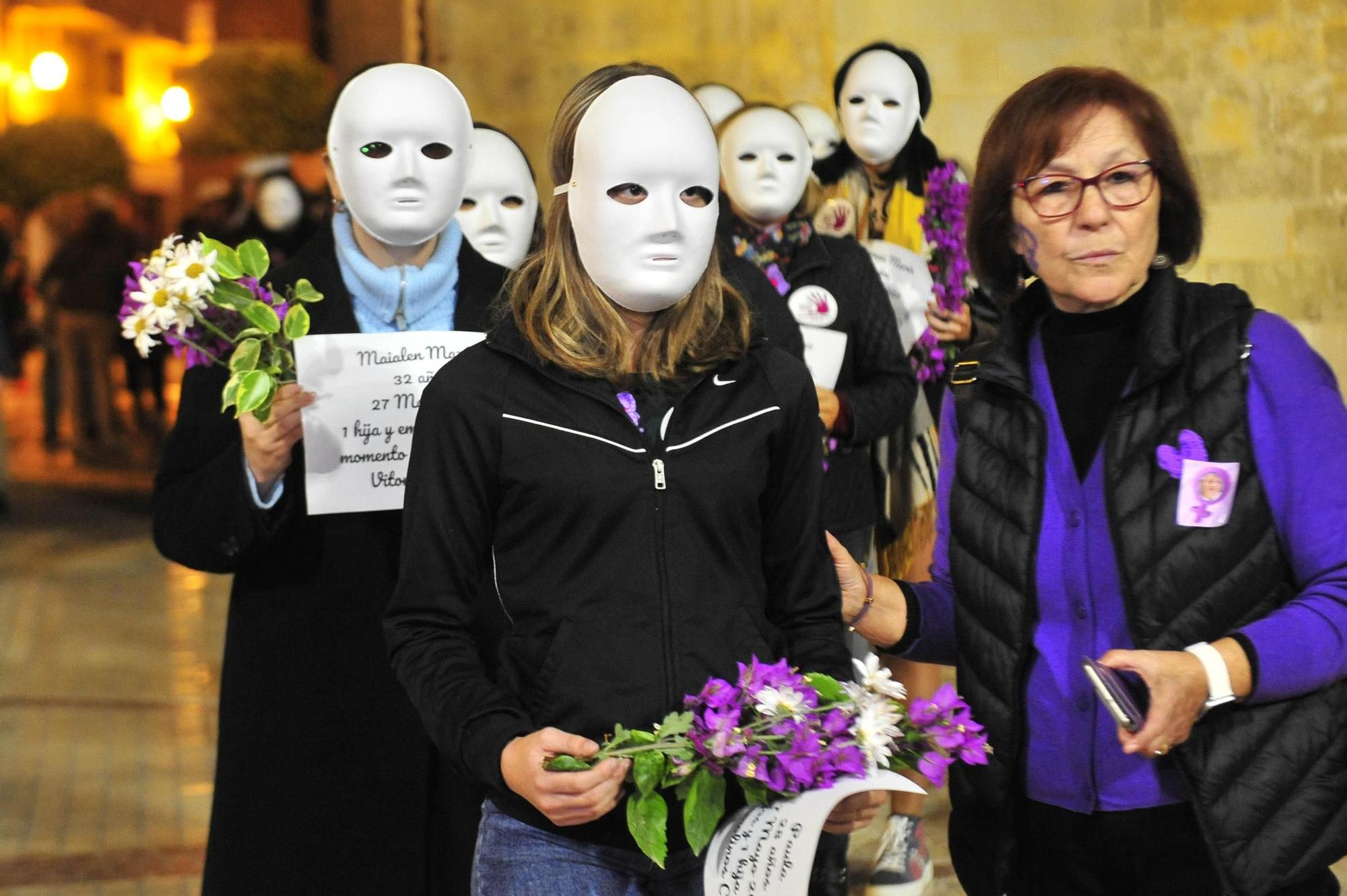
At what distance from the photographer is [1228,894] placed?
208 centimetres

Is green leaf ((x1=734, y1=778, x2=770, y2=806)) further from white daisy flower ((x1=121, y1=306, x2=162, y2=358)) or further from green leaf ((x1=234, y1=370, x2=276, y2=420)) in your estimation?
white daisy flower ((x1=121, y1=306, x2=162, y2=358))

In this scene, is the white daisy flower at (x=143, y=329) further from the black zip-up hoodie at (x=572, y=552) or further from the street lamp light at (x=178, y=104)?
the street lamp light at (x=178, y=104)

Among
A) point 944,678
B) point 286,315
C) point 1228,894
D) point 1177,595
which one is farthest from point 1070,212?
point 944,678

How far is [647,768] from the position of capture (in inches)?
76.3

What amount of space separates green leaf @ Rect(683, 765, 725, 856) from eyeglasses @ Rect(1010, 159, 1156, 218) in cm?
88

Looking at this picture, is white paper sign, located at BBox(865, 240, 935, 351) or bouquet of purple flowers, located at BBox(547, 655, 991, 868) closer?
bouquet of purple flowers, located at BBox(547, 655, 991, 868)

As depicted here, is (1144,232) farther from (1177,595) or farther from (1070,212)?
(1177,595)

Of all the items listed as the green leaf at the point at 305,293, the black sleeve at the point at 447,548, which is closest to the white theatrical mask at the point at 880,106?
the green leaf at the point at 305,293

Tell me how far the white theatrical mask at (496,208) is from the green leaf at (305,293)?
1300 millimetres

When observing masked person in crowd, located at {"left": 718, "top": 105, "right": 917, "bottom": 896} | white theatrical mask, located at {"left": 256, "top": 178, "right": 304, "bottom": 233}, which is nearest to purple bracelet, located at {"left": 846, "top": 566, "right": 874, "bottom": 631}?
masked person in crowd, located at {"left": 718, "top": 105, "right": 917, "bottom": 896}

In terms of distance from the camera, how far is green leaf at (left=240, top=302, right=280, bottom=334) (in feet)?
9.12

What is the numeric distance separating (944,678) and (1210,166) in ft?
8.01

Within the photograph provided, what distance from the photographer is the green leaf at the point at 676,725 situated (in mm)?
1962

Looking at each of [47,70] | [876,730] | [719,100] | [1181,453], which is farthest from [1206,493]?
[47,70]
